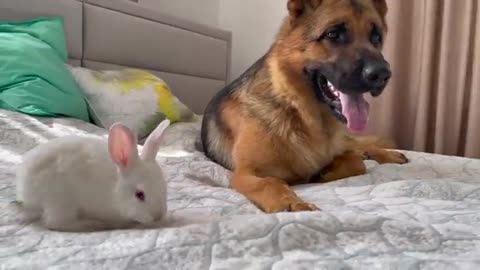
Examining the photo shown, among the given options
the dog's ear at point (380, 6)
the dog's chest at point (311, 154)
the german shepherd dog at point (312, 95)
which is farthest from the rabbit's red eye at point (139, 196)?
the dog's ear at point (380, 6)

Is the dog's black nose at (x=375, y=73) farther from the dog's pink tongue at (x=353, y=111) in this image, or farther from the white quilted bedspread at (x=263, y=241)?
the white quilted bedspread at (x=263, y=241)

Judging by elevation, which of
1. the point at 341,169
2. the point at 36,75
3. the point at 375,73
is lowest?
the point at 341,169

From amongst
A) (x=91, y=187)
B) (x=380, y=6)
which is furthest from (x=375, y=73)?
(x=91, y=187)

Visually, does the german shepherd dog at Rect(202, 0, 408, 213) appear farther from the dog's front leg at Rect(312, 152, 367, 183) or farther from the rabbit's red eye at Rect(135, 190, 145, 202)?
the rabbit's red eye at Rect(135, 190, 145, 202)

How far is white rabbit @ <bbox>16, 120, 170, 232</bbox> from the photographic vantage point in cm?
76

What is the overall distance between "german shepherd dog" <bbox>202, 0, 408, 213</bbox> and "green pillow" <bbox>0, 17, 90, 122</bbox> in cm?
60

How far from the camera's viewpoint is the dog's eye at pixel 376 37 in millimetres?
1444

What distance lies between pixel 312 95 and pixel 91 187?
0.82 meters

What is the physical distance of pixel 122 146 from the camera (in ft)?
2.50

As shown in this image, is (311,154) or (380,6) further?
(380,6)

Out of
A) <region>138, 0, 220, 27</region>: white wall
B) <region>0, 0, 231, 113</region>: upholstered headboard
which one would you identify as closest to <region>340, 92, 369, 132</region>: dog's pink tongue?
<region>0, 0, 231, 113</region>: upholstered headboard

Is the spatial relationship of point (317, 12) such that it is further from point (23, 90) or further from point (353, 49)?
point (23, 90)

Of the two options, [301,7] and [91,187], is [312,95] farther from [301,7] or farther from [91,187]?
[91,187]

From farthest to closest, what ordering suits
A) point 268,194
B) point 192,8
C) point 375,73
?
point 192,8
point 375,73
point 268,194
